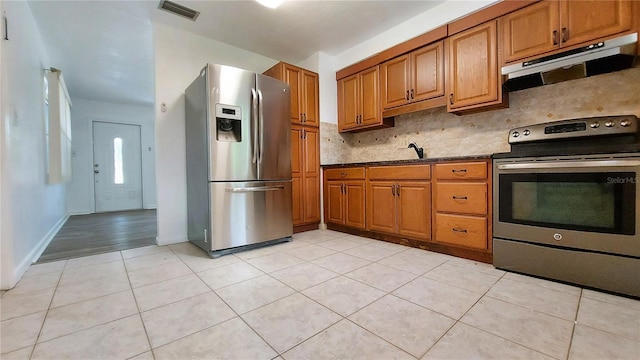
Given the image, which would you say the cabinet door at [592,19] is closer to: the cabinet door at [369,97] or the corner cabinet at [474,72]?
the corner cabinet at [474,72]

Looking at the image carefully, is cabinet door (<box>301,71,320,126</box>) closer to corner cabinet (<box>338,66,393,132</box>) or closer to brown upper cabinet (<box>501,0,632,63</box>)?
corner cabinet (<box>338,66,393,132</box>)

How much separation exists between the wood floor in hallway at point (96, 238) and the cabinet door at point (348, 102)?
9.05 feet

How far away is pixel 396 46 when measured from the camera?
2.86 meters

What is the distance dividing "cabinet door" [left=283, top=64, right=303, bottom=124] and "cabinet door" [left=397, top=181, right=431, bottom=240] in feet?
4.99

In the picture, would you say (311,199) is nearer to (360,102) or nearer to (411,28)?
(360,102)

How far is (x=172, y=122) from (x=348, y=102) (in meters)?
2.17

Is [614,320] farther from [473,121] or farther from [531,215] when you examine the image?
[473,121]

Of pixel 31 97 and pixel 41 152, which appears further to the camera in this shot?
pixel 41 152

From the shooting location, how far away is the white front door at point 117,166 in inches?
220

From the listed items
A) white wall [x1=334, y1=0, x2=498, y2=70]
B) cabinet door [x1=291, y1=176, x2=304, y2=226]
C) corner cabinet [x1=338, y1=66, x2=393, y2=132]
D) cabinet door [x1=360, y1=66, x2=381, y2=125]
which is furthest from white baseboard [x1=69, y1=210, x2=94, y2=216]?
cabinet door [x1=360, y1=66, x2=381, y2=125]

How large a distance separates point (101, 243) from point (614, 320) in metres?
4.16

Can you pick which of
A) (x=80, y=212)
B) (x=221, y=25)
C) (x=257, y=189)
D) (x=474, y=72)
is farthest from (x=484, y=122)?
(x=80, y=212)

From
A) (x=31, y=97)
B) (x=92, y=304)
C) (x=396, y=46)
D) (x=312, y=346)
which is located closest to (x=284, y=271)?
(x=312, y=346)

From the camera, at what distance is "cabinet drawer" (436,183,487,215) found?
199 cm
